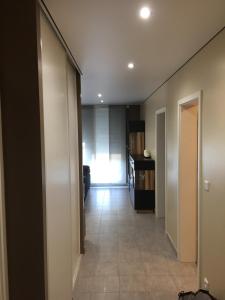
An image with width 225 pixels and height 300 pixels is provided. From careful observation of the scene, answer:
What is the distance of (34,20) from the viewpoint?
150 cm

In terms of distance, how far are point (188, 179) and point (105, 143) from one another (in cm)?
525

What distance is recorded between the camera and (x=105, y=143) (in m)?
8.69

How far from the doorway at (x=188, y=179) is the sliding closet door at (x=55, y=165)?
170 centimetres

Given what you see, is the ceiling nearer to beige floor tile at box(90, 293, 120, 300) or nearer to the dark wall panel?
the dark wall panel

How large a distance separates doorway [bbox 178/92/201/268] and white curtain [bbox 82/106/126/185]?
16.5ft

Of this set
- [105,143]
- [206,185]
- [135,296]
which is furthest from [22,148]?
[105,143]

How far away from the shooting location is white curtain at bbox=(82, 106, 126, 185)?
8625mm

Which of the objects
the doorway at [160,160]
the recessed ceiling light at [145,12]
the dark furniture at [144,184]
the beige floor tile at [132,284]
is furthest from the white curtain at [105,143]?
the recessed ceiling light at [145,12]

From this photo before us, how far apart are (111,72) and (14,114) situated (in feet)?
7.89

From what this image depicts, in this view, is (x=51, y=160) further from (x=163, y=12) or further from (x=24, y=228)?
(x=163, y=12)

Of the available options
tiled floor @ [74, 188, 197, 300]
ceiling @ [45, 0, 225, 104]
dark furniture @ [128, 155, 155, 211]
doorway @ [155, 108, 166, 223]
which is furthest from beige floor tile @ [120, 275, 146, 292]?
dark furniture @ [128, 155, 155, 211]

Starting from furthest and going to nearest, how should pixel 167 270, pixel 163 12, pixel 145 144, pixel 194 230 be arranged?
pixel 145 144
pixel 194 230
pixel 167 270
pixel 163 12

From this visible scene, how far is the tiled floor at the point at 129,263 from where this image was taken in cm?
299

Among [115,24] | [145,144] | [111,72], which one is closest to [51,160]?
[115,24]
